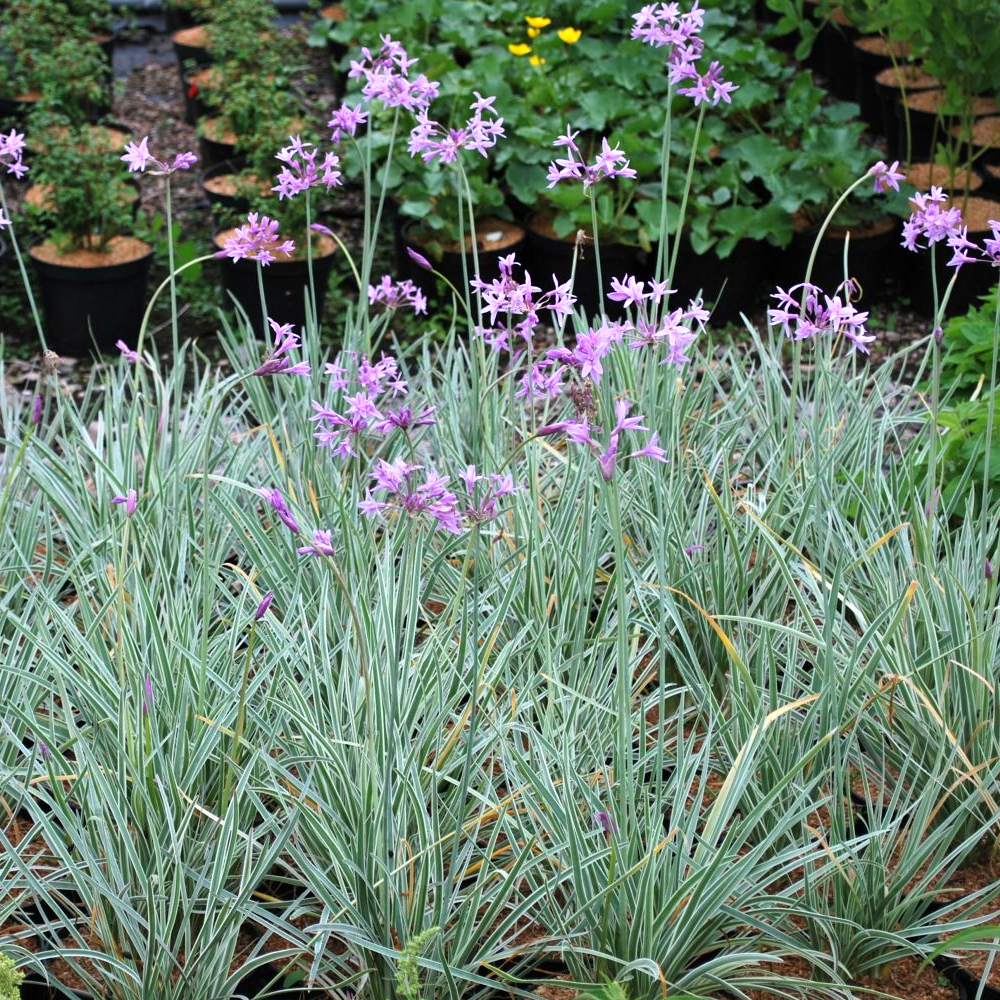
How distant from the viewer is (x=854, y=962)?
6.98 ft

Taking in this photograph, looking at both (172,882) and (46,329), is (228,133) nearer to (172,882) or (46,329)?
(46,329)

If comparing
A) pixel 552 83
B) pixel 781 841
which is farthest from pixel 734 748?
pixel 552 83

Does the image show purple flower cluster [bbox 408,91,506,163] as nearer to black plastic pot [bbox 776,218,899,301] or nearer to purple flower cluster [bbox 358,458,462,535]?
purple flower cluster [bbox 358,458,462,535]

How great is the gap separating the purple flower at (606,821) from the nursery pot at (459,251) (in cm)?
342

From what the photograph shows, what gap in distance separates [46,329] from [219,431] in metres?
2.23

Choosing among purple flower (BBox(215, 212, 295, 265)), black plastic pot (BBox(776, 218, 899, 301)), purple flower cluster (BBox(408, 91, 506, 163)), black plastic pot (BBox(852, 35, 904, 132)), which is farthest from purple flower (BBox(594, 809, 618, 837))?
black plastic pot (BBox(852, 35, 904, 132))

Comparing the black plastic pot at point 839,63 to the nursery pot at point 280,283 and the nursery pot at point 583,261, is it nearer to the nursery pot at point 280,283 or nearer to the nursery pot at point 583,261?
the nursery pot at point 583,261

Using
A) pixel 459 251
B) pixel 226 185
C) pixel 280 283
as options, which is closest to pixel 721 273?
pixel 459 251

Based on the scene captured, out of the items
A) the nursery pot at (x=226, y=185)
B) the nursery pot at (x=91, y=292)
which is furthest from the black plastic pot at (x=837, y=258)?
the nursery pot at (x=91, y=292)

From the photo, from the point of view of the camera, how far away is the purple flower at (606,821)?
1.90 m

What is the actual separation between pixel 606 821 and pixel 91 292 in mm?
3749

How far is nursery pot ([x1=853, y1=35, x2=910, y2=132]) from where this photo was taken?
7.01m

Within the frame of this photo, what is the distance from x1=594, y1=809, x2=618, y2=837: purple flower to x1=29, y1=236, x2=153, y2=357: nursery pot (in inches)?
139

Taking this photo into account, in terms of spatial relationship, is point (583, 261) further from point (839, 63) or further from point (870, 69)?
point (839, 63)
